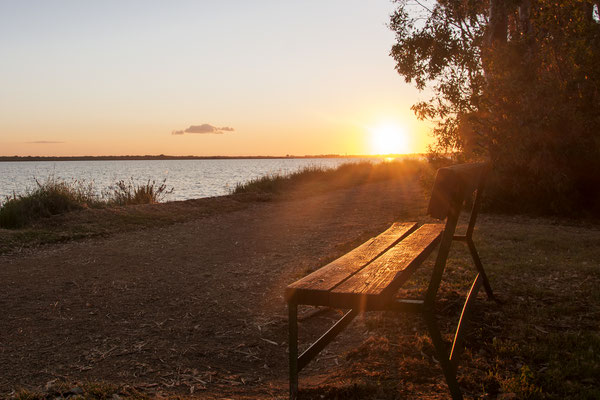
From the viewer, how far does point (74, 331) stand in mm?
4461

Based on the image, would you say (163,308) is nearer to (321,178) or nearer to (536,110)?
(536,110)

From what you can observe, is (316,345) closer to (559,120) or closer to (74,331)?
(74,331)

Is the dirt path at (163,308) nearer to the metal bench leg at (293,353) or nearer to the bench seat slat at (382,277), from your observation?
the metal bench leg at (293,353)

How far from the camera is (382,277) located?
9.14 feet

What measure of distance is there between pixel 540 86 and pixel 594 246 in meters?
4.20

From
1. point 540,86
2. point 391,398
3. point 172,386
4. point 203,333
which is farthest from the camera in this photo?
point 540,86

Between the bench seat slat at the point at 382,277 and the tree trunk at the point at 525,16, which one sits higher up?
the tree trunk at the point at 525,16

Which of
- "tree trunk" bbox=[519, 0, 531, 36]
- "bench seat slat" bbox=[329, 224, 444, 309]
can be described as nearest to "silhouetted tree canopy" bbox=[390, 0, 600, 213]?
"tree trunk" bbox=[519, 0, 531, 36]

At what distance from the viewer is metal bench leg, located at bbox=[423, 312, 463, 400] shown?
99.0 inches

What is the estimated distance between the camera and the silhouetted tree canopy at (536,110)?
10414 mm

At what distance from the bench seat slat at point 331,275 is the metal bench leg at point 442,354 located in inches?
20.2

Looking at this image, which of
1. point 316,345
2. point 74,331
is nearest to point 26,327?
point 74,331

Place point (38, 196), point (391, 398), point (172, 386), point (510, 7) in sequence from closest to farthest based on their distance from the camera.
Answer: point (391, 398)
point (172, 386)
point (38, 196)
point (510, 7)

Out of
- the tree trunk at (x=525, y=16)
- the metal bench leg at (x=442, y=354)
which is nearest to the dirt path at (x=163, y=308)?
the metal bench leg at (x=442, y=354)
